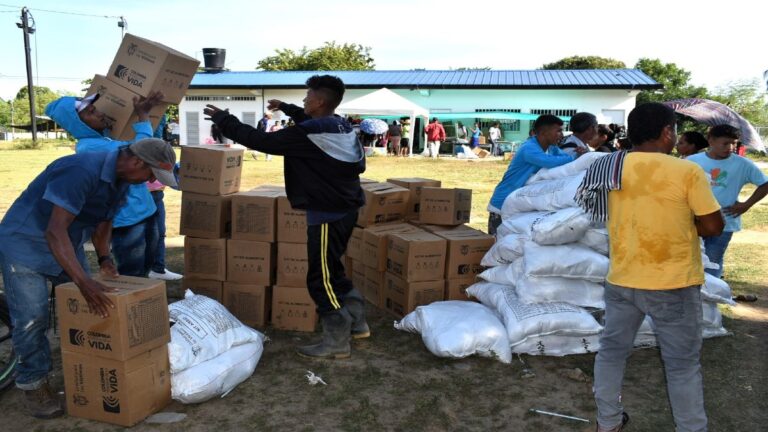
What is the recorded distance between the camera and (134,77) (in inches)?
142

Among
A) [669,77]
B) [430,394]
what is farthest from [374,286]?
[669,77]

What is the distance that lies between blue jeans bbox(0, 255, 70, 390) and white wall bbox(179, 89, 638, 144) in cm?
2155

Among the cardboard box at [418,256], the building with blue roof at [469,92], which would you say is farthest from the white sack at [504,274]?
the building with blue roof at [469,92]

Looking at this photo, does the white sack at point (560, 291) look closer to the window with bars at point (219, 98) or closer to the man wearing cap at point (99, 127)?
the man wearing cap at point (99, 127)

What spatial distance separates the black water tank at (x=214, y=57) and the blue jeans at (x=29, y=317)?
110ft

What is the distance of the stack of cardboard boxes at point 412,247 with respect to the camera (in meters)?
4.40

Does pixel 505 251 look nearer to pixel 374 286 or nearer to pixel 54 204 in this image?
pixel 374 286

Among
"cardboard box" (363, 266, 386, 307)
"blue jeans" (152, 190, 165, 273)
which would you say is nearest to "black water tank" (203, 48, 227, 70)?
"blue jeans" (152, 190, 165, 273)

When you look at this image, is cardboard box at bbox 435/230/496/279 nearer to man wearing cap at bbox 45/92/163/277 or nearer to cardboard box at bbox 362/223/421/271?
cardboard box at bbox 362/223/421/271

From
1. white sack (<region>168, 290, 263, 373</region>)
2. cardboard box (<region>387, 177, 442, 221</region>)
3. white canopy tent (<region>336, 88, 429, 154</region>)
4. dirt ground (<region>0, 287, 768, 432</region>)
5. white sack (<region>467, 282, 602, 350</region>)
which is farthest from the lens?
white canopy tent (<region>336, 88, 429, 154</region>)

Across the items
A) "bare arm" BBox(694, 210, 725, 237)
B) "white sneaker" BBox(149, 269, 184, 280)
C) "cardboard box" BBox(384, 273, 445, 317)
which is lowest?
"white sneaker" BBox(149, 269, 184, 280)

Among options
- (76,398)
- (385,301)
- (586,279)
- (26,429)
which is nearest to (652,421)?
(586,279)

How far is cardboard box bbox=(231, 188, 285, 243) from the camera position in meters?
4.17

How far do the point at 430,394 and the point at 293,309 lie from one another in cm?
135
